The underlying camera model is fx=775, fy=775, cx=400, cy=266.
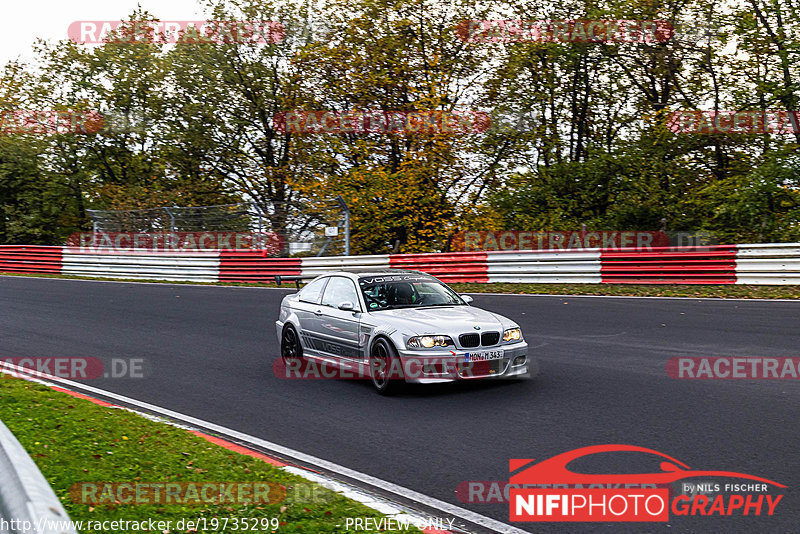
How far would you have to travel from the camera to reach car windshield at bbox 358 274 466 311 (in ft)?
30.9

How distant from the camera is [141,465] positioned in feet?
19.4

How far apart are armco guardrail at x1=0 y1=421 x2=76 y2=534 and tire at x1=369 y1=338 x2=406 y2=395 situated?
5.80m

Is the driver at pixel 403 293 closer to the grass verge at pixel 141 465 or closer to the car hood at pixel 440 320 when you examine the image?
the car hood at pixel 440 320

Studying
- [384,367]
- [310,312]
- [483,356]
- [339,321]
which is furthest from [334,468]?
[310,312]

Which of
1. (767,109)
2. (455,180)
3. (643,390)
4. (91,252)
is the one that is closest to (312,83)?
(455,180)

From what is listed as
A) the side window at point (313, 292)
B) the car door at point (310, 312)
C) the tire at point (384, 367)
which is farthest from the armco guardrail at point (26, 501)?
the side window at point (313, 292)

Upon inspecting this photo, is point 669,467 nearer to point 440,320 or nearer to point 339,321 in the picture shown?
point 440,320

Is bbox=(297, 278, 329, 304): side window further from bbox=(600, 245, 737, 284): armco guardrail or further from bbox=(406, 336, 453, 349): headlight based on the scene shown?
bbox=(600, 245, 737, 284): armco guardrail

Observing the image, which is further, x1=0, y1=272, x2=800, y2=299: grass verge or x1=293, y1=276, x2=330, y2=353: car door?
x1=0, y1=272, x2=800, y2=299: grass verge

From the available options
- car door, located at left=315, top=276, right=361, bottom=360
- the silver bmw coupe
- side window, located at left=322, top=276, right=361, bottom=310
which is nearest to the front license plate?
the silver bmw coupe

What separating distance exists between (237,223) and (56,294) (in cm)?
658

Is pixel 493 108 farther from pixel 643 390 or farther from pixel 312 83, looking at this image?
pixel 643 390

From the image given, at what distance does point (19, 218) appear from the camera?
137 feet

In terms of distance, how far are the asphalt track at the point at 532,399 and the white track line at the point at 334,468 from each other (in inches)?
4.1
